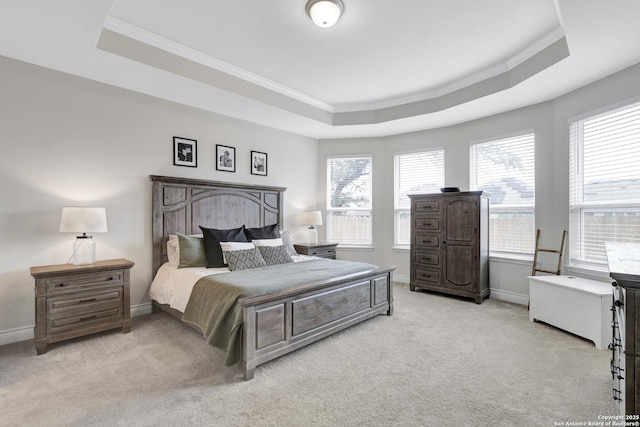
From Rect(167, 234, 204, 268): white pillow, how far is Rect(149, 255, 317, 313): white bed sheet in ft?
0.20

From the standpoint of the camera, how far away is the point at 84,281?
2883 millimetres

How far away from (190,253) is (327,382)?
210 cm

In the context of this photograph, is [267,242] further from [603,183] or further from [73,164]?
[603,183]

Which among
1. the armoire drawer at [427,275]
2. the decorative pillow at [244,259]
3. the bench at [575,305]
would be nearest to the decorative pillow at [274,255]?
the decorative pillow at [244,259]

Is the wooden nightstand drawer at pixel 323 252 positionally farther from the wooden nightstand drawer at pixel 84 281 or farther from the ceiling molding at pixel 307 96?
the wooden nightstand drawer at pixel 84 281

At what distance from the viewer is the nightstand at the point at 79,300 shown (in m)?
2.68

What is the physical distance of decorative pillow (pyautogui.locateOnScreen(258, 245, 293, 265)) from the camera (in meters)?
3.68

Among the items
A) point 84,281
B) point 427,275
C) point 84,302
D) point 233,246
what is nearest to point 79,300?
point 84,302

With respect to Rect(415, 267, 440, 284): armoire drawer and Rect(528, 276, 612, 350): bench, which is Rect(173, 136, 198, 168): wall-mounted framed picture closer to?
Rect(415, 267, 440, 284): armoire drawer

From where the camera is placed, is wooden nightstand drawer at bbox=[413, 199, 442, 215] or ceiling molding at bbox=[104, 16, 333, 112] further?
wooden nightstand drawer at bbox=[413, 199, 442, 215]

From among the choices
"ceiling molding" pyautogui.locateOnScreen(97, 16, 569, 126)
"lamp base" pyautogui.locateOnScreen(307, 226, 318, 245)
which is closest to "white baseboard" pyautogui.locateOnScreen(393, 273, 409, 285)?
"lamp base" pyautogui.locateOnScreen(307, 226, 318, 245)

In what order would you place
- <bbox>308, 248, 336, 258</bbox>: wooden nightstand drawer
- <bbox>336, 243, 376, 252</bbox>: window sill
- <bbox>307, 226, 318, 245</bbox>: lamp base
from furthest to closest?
<bbox>336, 243, 376, 252</bbox>: window sill
<bbox>307, 226, 318, 245</bbox>: lamp base
<bbox>308, 248, 336, 258</bbox>: wooden nightstand drawer

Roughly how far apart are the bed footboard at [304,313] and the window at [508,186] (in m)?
2.06

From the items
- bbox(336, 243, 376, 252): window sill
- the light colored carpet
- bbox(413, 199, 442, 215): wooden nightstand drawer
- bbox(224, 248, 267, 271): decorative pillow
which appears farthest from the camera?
bbox(336, 243, 376, 252): window sill
